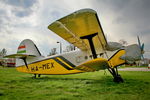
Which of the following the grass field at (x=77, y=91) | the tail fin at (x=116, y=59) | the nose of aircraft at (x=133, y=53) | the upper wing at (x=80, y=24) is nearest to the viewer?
the grass field at (x=77, y=91)

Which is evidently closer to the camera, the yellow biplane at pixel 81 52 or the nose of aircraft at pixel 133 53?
the yellow biplane at pixel 81 52

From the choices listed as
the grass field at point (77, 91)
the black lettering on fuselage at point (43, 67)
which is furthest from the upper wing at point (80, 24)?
the black lettering on fuselage at point (43, 67)

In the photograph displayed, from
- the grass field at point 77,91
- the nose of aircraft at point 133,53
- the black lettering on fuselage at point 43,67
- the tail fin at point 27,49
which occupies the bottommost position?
the grass field at point 77,91

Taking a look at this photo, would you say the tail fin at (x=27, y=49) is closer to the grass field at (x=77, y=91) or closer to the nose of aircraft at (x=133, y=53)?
the grass field at (x=77, y=91)

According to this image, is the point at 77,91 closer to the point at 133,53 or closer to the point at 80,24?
the point at 80,24

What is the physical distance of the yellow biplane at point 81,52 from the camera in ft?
14.1

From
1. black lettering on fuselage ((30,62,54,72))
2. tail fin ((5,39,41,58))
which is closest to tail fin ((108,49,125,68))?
black lettering on fuselage ((30,62,54,72))

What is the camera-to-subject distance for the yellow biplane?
429cm

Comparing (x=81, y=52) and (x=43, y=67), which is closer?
(x=81, y=52)

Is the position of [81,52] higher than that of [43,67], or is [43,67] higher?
[81,52]

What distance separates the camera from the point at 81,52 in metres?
7.76

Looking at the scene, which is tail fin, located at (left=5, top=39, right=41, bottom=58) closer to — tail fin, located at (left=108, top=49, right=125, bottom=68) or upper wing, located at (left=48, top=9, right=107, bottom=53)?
upper wing, located at (left=48, top=9, right=107, bottom=53)

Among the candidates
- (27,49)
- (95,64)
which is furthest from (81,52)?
(27,49)

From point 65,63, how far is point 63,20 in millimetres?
4583
